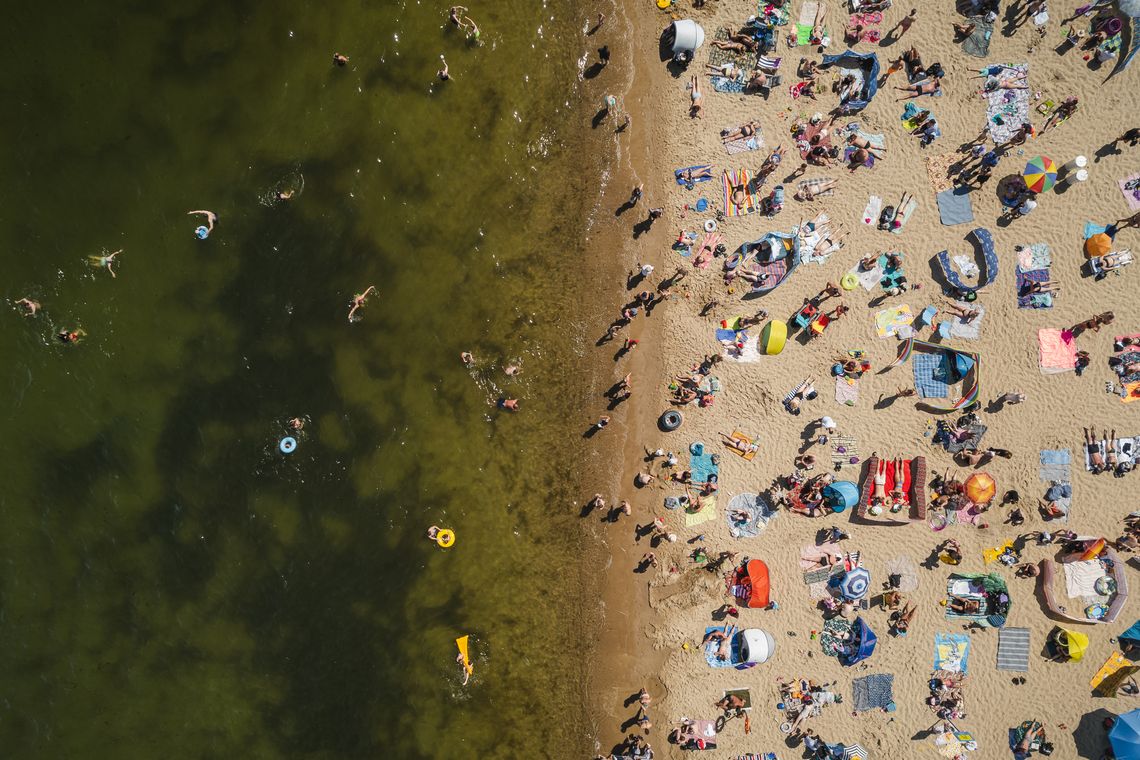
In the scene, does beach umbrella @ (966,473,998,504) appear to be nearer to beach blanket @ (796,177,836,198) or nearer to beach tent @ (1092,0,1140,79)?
beach blanket @ (796,177,836,198)

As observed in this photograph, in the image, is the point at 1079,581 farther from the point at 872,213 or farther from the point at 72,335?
the point at 72,335

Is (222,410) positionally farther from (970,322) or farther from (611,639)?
(970,322)

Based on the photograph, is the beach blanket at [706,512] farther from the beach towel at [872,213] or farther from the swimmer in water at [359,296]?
the swimmer in water at [359,296]

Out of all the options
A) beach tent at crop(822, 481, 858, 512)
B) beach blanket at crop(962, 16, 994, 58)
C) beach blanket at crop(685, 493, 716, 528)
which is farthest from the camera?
beach blanket at crop(685, 493, 716, 528)

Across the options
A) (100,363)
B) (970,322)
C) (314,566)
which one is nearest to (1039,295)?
(970,322)

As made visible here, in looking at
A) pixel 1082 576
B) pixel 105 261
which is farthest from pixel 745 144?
pixel 105 261

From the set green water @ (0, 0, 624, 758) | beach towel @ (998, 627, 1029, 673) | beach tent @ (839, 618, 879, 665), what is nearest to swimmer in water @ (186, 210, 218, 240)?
green water @ (0, 0, 624, 758)
